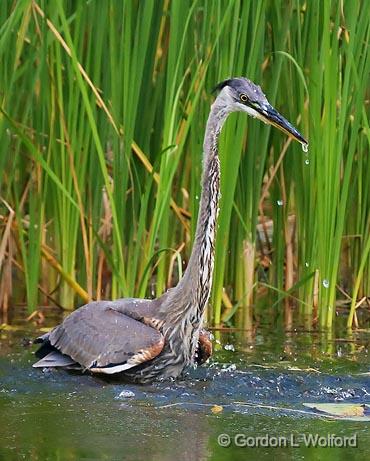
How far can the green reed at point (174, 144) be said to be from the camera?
263 inches

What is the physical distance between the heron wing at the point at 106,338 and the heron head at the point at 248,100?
3.57 ft

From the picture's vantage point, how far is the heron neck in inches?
241

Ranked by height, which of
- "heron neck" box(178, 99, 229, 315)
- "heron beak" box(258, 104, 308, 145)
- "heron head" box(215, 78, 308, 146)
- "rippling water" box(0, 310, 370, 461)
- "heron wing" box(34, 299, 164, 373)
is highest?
"heron head" box(215, 78, 308, 146)

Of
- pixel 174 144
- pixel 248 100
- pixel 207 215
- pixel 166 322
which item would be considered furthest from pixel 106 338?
pixel 248 100

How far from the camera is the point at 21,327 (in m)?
7.11

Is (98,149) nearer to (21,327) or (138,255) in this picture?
(138,255)

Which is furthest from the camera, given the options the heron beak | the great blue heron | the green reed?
the green reed

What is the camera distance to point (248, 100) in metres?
6.04

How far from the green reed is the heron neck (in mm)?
496

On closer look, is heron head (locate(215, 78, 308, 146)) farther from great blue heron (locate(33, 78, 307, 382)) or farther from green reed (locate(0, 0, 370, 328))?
green reed (locate(0, 0, 370, 328))

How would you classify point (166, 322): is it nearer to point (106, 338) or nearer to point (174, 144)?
point (106, 338)

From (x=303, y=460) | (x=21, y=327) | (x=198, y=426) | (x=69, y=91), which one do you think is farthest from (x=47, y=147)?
→ (x=303, y=460)

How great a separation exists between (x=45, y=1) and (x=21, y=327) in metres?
1.76

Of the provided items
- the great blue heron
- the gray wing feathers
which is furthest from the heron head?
the gray wing feathers
